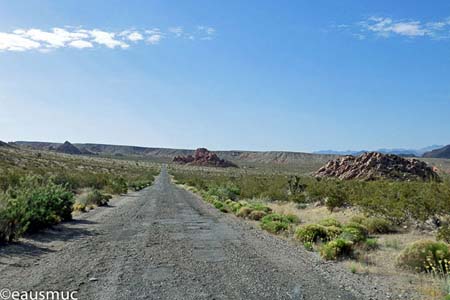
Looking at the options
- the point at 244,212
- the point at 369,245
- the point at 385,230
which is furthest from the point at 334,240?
the point at 244,212

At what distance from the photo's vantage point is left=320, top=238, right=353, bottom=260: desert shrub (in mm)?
13500

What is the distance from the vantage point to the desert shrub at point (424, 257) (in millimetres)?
11891

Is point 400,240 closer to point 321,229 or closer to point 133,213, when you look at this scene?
point 321,229

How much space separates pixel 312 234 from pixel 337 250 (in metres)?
2.77

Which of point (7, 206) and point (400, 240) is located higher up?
point (7, 206)

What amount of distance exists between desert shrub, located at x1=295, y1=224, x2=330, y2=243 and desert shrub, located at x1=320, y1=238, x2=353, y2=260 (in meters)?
2.09

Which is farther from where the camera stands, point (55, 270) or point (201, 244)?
point (201, 244)

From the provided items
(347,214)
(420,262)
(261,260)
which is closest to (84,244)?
(261,260)

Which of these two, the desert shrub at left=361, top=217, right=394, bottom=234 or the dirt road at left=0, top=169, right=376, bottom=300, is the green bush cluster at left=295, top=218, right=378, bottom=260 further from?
the desert shrub at left=361, top=217, right=394, bottom=234

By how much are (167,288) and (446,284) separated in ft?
18.8

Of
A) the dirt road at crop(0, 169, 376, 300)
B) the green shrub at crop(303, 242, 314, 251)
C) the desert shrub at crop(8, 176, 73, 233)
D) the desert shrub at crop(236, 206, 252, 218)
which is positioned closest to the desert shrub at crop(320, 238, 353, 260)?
the dirt road at crop(0, 169, 376, 300)

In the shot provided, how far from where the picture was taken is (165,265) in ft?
39.2

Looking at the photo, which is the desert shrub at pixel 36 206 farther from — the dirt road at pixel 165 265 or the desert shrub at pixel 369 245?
the desert shrub at pixel 369 245

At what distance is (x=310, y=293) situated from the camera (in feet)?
31.8
